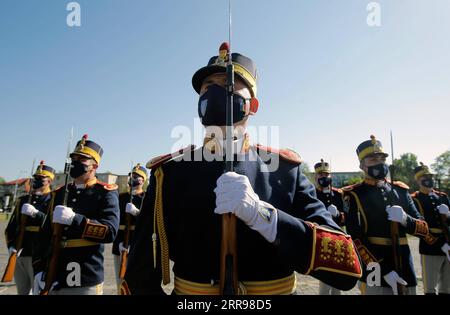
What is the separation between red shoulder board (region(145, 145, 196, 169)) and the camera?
7.10 ft

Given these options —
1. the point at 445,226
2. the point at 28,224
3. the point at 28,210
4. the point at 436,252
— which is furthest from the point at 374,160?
the point at 28,224

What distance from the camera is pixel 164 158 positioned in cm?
221

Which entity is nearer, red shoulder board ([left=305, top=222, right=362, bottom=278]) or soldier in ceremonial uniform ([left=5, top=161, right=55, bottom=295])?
red shoulder board ([left=305, top=222, right=362, bottom=278])

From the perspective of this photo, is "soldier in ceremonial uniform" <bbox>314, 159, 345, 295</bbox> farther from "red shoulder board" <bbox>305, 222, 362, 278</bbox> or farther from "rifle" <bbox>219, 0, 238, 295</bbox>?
"rifle" <bbox>219, 0, 238, 295</bbox>

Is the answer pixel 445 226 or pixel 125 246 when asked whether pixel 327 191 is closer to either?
pixel 445 226

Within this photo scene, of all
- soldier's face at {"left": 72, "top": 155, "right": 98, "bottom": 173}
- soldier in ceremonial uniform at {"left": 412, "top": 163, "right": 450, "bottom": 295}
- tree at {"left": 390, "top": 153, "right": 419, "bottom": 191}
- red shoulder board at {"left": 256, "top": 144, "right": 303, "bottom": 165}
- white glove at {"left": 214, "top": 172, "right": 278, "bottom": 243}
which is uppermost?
tree at {"left": 390, "top": 153, "right": 419, "bottom": 191}

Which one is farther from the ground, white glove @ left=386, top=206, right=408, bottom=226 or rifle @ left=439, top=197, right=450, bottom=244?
white glove @ left=386, top=206, right=408, bottom=226

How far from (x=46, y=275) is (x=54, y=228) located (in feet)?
2.11

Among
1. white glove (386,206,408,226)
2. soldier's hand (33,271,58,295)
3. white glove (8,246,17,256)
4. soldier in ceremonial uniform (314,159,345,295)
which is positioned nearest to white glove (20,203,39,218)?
white glove (8,246,17,256)

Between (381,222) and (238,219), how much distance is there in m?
3.67
